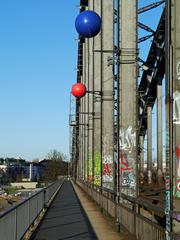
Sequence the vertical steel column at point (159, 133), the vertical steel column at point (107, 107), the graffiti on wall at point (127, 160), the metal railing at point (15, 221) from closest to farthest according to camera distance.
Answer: the metal railing at point (15, 221) → the graffiti on wall at point (127, 160) → the vertical steel column at point (107, 107) → the vertical steel column at point (159, 133)

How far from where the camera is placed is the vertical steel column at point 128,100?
17.5 m

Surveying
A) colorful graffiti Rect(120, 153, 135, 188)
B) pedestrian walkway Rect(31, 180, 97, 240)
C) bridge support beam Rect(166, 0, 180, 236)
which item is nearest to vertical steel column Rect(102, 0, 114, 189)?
pedestrian walkway Rect(31, 180, 97, 240)

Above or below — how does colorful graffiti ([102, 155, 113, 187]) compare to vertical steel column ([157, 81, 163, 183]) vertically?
below

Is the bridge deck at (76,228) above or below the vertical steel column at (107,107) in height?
below

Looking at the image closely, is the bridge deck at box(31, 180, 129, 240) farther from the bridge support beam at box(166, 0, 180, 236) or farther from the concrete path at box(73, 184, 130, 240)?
the bridge support beam at box(166, 0, 180, 236)

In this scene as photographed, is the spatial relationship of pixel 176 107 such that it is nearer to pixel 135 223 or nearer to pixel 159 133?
pixel 135 223

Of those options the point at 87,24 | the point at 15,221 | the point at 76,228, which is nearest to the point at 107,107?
the point at 76,228

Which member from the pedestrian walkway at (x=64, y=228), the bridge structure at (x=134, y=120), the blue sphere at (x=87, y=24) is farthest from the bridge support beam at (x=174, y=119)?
the pedestrian walkway at (x=64, y=228)

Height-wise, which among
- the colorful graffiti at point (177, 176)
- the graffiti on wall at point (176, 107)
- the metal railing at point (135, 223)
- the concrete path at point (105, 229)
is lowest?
the concrete path at point (105, 229)

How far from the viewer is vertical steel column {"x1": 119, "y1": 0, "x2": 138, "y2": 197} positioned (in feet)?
57.4

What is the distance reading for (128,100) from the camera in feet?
59.0

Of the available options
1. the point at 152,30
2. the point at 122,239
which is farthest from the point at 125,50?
the point at 152,30

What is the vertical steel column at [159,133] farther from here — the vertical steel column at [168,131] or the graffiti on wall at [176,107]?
the graffiti on wall at [176,107]

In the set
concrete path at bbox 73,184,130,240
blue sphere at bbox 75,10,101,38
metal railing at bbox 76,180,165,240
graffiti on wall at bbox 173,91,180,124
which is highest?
blue sphere at bbox 75,10,101,38
